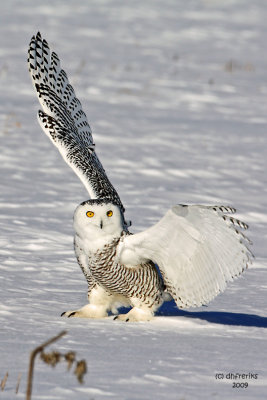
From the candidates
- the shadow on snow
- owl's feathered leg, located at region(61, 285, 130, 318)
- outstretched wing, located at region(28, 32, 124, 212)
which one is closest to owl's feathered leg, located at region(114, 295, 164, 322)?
owl's feathered leg, located at region(61, 285, 130, 318)

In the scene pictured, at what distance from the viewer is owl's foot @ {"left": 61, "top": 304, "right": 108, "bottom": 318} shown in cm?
514

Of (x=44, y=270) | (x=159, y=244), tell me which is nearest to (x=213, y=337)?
(x=159, y=244)

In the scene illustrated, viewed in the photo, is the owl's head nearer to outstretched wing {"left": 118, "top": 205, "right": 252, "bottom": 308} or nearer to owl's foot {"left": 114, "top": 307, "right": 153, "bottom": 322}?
outstretched wing {"left": 118, "top": 205, "right": 252, "bottom": 308}

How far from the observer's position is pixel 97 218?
490 cm

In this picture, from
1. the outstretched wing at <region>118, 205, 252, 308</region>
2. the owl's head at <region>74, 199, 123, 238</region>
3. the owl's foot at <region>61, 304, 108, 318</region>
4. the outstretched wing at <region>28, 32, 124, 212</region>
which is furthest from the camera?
the outstretched wing at <region>28, 32, 124, 212</region>

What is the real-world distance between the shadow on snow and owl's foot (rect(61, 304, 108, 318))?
1.35 feet

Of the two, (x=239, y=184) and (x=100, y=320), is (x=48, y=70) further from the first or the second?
(x=239, y=184)

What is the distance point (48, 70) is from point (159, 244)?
7.63 ft

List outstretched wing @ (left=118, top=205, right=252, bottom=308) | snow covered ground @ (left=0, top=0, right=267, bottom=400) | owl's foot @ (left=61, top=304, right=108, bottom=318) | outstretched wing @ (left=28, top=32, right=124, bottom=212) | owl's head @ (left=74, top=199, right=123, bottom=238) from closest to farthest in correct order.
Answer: snow covered ground @ (left=0, top=0, right=267, bottom=400), outstretched wing @ (left=118, top=205, right=252, bottom=308), owl's head @ (left=74, top=199, right=123, bottom=238), owl's foot @ (left=61, top=304, right=108, bottom=318), outstretched wing @ (left=28, top=32, right=124, bottom=212)

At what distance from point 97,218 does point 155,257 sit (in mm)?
418

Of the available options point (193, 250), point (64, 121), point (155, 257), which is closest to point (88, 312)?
point (155, 257)

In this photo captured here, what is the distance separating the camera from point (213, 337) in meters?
Result: 4.89

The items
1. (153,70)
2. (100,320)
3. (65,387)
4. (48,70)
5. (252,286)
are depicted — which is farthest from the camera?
(153,70)

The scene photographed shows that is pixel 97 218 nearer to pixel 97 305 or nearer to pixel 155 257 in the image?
pixel 155 257
